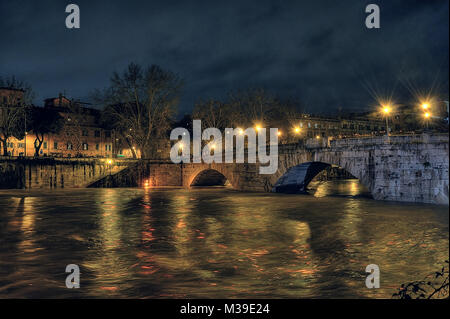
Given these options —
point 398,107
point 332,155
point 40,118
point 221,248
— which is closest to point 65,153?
point 40,118

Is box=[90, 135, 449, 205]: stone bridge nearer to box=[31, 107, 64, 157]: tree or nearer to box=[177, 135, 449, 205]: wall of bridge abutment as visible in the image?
box=[177, 135, 449, 205]: wall of bridge abutment

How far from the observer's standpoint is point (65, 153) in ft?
255

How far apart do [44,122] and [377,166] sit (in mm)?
58849

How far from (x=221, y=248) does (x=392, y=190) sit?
1797cm

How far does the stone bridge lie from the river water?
1.87 meters

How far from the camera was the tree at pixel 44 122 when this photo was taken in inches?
2790

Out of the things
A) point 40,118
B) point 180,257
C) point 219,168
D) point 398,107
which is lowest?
point 180,257

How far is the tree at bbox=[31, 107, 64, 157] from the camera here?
70875mm

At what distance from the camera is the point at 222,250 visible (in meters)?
16.5

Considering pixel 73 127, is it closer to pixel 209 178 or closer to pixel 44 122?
pixel 44 122

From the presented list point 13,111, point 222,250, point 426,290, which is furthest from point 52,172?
point 426,290

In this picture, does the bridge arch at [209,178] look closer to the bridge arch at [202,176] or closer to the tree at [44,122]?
the bridge arch at [202,176]
